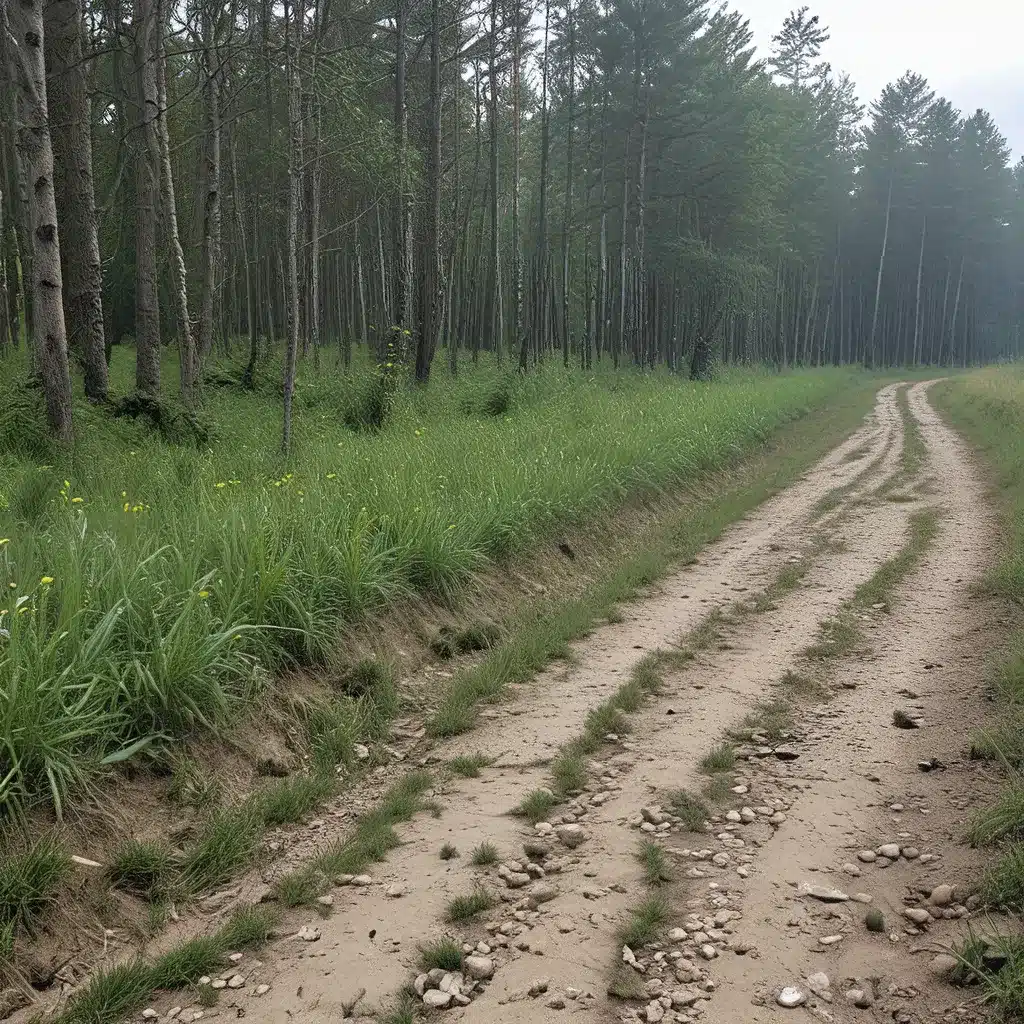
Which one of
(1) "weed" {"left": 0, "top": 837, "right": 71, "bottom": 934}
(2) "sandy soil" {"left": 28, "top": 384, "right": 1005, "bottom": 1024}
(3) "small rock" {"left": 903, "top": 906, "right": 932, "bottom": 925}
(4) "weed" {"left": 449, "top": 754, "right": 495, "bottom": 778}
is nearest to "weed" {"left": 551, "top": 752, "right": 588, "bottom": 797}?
(2) "sandy soil" {"left": 28, "top": 384, "right": 1005, "bottom": 1024}

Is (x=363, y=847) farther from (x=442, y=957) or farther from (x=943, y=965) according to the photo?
(x=943, y=965)

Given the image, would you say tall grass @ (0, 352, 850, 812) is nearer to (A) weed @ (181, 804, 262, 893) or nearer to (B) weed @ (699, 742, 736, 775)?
(A) weed @ (181, 804, 262, 893)

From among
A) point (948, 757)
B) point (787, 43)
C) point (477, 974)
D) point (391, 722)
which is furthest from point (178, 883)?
point (787, 43)

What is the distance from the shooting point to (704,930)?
264 centimetres

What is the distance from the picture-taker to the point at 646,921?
8.75 ft

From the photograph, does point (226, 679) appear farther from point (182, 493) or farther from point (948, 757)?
point (948, 757)

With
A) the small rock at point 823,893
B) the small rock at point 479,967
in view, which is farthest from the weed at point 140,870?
the small rock at point 823,893

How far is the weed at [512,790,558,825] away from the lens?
3430 mm

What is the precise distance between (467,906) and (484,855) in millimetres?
312

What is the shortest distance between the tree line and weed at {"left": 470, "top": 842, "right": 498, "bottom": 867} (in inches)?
233

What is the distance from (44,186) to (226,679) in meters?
5.21

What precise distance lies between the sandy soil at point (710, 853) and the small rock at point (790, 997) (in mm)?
17

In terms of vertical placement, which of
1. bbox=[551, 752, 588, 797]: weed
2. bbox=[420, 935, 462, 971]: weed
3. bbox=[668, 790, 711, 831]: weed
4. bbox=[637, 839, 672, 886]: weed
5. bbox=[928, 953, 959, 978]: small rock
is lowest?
bbox=[551, 752, 588, 797]: weed

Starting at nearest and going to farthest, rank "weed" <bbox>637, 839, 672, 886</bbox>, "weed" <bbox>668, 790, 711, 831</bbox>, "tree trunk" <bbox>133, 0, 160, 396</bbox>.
A: "weed" <bbox>637, 839, 672, 886</bbox>, "weed" <bbox>668, 790, 711, 831</bbox>, "tree trunk" <bbox>133, 0, 160, 396</bbox>
